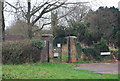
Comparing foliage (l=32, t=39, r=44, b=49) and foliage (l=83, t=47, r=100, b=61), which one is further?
foliage (l=83, t=47, r=100, b=61)

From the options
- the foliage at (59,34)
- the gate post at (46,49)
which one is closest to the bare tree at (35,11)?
the gate post at (46,49)

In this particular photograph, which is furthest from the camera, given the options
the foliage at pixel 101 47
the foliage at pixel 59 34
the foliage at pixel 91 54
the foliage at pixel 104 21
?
the foliage at pixel 59 34

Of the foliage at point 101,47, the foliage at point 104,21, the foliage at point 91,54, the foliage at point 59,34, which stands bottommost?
the foliage at point 91,54

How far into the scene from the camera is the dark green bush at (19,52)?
46.7 ft

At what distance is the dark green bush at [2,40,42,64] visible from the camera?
14242 millimetres

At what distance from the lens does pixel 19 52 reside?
14.4 metres

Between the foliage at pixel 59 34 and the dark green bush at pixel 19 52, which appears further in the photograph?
the foliage at pixel 59 34

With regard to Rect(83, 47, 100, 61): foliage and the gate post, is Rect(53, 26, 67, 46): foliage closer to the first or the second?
Rect(83, 47, 100, 61): foliage

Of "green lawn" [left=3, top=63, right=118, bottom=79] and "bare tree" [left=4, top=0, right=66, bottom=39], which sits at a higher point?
"bare tree" [left=4, top=0, right=66, bottom=39]

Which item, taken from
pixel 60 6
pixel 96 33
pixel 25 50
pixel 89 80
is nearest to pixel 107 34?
pixel 96 33

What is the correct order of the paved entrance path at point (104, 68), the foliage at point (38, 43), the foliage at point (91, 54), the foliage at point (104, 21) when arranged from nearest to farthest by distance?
1. the paved entrance path at point (104, 68)
2. the foliage at point (38, 43)
3. the foliage at point (91, 54)
4. the foliage at point (104, 21)

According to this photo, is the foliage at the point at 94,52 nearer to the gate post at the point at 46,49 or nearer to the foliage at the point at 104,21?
the gate post at the point at 46,49

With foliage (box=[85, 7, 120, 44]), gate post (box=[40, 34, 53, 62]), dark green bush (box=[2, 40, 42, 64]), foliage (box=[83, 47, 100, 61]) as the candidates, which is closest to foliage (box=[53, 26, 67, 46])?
foliage (box=[85, 7, 120, 44])

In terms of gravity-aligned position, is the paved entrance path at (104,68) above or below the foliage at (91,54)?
below
